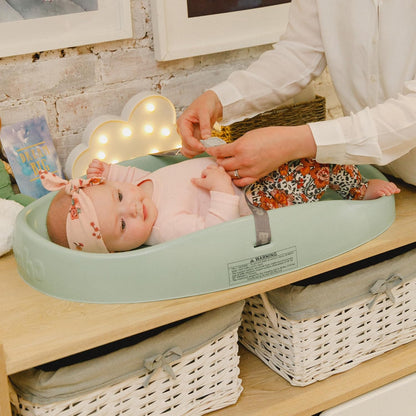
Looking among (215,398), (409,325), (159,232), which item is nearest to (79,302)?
(159,232)

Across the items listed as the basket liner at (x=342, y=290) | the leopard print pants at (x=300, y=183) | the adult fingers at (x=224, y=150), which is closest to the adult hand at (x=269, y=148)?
the adult fingers at (x=224, y=150)

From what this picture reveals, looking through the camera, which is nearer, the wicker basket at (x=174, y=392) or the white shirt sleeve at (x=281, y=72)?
the wicker basket at (x=174, y=392)

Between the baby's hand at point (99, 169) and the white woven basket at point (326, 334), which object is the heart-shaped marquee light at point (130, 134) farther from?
the white woven basket at point (326, 334)

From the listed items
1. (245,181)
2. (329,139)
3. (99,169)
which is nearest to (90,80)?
(99,169)

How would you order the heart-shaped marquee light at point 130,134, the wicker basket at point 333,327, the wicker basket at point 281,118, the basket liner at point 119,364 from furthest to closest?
the wicker basket at point 281,118 → the heart-shaped marquee light at point 130,134 → the wicker basket at point 333,327 → the basket liner at point 119,364

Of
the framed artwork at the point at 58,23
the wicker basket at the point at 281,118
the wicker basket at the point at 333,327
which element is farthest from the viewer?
the wicker basket at the point at 281,118

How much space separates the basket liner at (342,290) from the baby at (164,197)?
0.16 m

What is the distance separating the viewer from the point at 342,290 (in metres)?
1.26

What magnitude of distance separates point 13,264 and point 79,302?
236mm

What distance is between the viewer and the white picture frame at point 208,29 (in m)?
1.57

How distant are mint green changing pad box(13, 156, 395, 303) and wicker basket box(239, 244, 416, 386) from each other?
13 cm

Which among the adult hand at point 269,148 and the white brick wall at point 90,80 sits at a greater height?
the white brick wall at point 90,80

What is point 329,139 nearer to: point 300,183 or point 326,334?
point 300,183

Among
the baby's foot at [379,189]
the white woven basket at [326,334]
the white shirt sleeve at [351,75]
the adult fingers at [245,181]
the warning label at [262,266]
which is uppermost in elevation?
the white shirt sleeve at [351,75]
